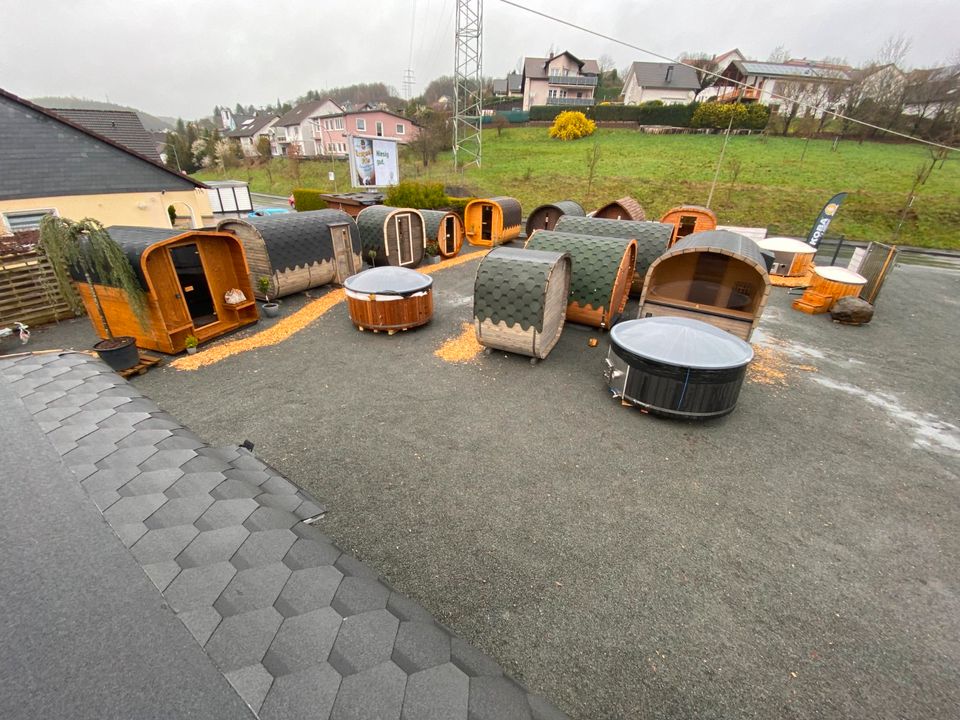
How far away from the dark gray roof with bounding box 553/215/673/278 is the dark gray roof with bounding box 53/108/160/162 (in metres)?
27.6

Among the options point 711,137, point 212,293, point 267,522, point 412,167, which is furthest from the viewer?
point 412,167

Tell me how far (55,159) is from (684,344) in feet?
78.7

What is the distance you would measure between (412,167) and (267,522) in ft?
175

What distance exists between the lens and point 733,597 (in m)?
4.73

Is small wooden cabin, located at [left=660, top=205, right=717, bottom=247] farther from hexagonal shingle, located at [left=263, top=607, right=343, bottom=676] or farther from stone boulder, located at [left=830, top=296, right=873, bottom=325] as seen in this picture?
hexagonal shingle, located at [left=263, top=607, right=343, bottom=676]

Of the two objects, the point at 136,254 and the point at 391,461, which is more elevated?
the point at 136,254

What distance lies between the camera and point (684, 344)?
785 cm

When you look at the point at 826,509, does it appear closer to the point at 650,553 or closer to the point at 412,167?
the point at 650,553

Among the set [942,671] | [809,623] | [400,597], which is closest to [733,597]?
[809,623]

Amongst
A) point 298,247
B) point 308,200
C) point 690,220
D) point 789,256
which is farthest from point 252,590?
point 308,200

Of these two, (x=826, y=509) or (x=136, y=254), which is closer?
(x=826, y=509)

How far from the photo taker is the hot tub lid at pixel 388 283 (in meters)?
11.3

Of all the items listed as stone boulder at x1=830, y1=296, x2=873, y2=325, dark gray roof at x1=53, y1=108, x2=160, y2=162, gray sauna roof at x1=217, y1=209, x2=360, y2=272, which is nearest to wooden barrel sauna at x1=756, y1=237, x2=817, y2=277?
stone boulder at x1=830, y1=296, x2=873, y2=325

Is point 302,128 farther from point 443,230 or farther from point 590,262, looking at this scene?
point 590,262
